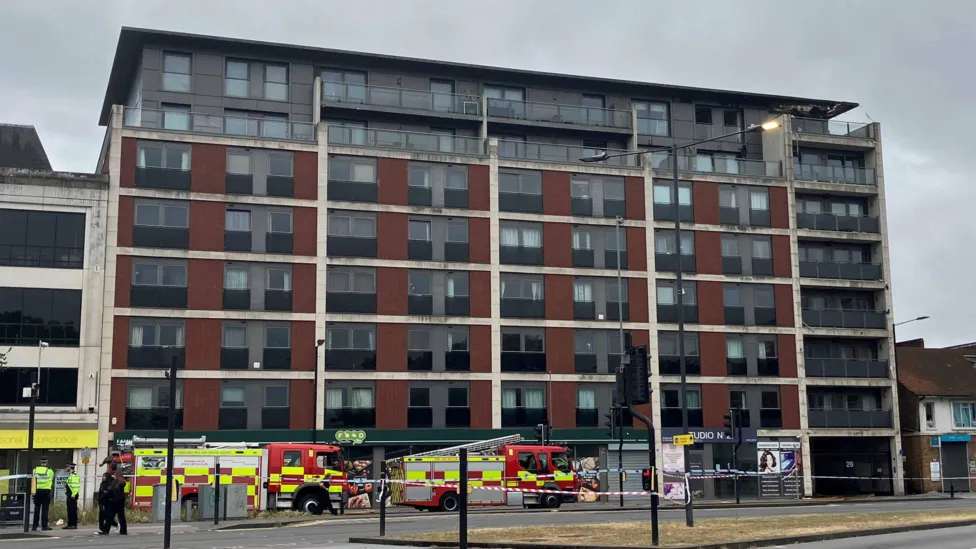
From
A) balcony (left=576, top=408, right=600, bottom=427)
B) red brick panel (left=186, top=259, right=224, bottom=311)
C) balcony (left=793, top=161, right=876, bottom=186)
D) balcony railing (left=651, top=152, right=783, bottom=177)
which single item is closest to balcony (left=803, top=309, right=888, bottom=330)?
balcony (left=793, top=161, right=876, bottom=186)

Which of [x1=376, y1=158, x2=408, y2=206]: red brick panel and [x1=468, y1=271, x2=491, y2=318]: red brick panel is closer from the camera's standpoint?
[x1=376, y1=158, x2=408, y2=206]: red brick panel

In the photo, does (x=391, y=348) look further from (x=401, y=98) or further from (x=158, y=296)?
(x=401, y=98)

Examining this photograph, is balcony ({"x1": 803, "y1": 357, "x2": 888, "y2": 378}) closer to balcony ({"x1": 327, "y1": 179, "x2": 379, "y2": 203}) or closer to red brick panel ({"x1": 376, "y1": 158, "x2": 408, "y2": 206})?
red brick panel ({"x1": 376, "y1": 158, "x2": 408, "y2": 206})

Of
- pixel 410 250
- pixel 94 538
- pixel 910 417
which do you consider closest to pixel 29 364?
pixel 410 250

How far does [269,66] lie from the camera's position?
58219 mm

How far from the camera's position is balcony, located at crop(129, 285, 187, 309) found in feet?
169

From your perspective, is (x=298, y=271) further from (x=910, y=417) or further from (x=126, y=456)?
(x=910, y=417)

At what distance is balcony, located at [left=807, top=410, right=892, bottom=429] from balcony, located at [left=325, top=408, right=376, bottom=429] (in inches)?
947

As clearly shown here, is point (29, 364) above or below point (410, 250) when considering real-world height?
below

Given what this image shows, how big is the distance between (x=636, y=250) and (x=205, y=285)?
2222 centimetres

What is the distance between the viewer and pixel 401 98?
59.3 m

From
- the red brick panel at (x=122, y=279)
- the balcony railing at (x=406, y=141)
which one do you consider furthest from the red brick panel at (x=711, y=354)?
the red brick panel at (x=122, y=279)

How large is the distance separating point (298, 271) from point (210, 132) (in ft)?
25.3

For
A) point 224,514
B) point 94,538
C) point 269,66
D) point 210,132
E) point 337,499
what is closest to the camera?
point 94,538
